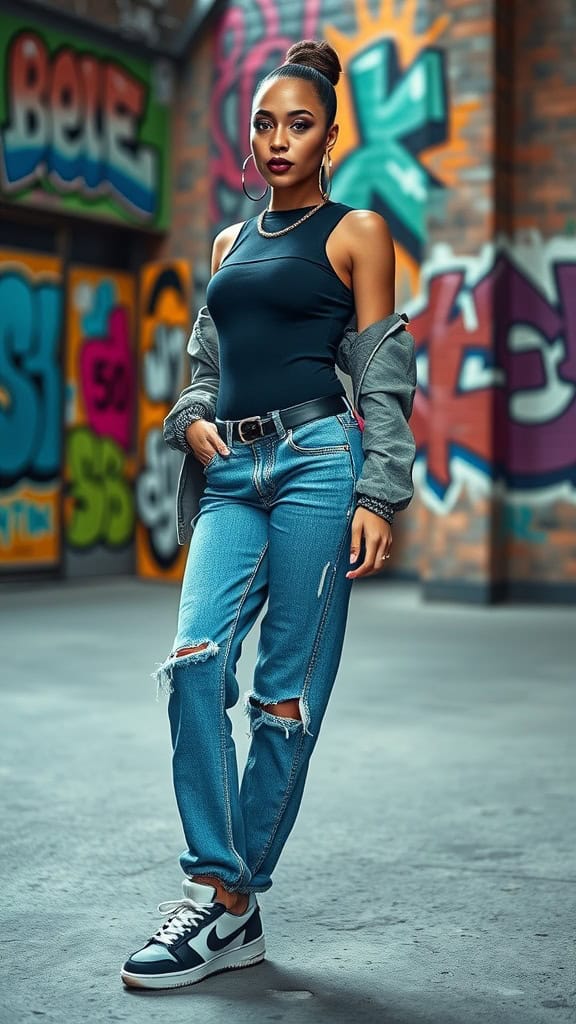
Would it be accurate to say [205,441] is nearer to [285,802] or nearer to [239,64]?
[285,802]

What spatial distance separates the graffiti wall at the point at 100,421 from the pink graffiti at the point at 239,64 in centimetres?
123

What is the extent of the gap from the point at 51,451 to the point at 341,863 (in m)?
7.73

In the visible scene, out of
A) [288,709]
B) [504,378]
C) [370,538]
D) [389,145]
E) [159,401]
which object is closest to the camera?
[370,538]

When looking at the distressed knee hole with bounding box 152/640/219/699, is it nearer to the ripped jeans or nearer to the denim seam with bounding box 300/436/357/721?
the ripped jeans

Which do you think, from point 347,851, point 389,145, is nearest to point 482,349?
point 389,145

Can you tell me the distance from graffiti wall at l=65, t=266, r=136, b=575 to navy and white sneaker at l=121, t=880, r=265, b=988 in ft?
27.8

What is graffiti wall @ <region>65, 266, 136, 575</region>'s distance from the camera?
11312mm

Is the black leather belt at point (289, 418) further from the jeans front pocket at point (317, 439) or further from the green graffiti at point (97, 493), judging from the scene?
the green graffiti at point (97, 493)

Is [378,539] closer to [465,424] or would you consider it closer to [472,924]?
[472,924]

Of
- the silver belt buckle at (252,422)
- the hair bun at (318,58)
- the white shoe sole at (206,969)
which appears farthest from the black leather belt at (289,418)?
the white shoe sole at (206,969)

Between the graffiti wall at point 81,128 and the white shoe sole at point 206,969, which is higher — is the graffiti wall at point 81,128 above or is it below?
above

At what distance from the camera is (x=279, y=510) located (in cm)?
290

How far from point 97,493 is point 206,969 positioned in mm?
8814

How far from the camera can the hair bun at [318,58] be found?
9.81 feet
